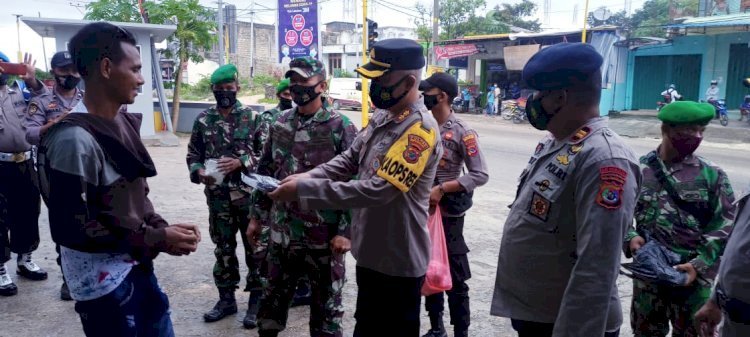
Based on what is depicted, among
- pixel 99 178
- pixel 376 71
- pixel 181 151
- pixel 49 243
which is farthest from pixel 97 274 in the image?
pixel 181 151

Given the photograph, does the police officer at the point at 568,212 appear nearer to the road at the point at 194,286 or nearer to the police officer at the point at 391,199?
the police officer at the point at 391,199

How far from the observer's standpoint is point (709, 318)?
2.31 meters

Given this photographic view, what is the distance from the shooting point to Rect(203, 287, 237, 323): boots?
4227 mm

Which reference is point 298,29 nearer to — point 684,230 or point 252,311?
point 252,311

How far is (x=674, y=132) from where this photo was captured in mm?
2910

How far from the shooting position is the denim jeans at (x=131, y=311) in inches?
92.4

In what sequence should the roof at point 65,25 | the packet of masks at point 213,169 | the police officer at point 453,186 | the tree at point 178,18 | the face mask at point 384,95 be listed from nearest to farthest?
the face mask at point 384,95
the police officer at point 453,186
the packet of masks at point 213,169
the roof at point 65,25
the tree at point 178,18

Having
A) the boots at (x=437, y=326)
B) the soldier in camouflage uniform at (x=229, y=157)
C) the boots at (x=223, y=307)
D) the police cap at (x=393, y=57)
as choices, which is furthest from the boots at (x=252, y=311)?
the police cap at (x=393, y=57)

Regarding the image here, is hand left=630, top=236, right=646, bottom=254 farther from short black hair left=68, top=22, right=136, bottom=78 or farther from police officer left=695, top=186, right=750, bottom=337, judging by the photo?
short black hair left=68, top=22, right=136, bottom=78

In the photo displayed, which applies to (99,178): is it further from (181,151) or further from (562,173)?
(181,151)

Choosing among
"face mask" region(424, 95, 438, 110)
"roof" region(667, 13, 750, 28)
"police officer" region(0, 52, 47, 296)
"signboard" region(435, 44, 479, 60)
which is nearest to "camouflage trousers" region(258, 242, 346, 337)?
"face mask" region(424, 95, 438, 110)

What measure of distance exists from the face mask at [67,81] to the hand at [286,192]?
3129mm

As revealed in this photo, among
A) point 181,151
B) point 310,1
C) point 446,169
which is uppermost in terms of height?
point 310,1

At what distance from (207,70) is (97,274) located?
5386 cm
